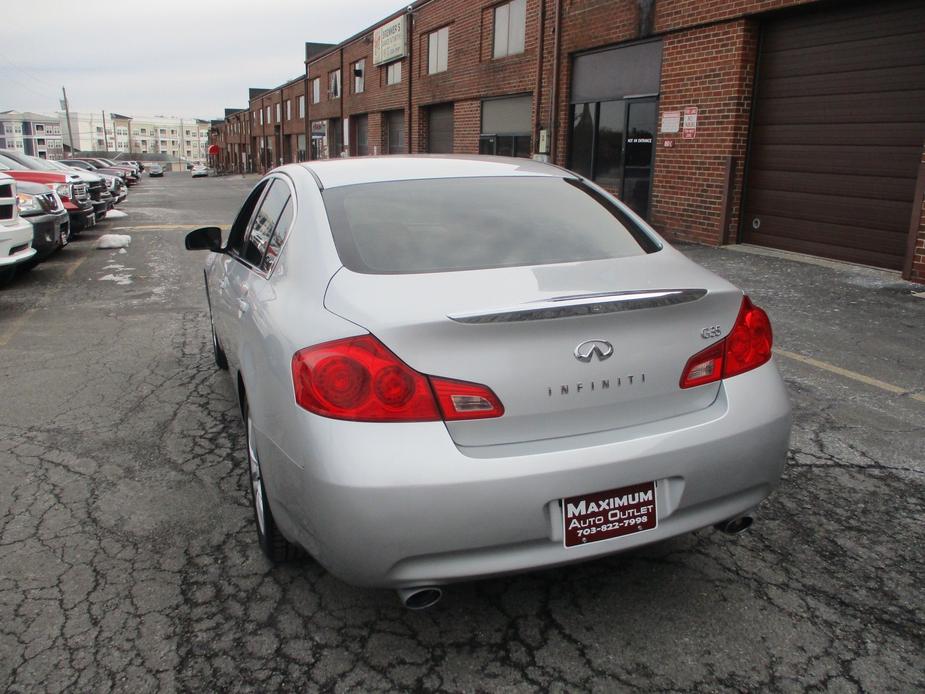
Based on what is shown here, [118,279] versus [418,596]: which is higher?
[418,596]

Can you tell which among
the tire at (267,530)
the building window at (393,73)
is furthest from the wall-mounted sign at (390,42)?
the tire at (267,530)

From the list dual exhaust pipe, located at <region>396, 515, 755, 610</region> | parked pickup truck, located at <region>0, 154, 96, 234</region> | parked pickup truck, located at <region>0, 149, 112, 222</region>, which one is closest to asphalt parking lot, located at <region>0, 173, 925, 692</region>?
dual exhaust pipe, located at <region>396, 515, 755, 610</region>

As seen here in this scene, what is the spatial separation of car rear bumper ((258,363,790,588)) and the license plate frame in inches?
0.8

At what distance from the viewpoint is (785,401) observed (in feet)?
8.88

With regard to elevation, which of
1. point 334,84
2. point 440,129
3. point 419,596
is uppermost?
point 334,84

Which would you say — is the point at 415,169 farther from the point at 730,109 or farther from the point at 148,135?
the point at 148,135

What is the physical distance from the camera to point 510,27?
1823cm

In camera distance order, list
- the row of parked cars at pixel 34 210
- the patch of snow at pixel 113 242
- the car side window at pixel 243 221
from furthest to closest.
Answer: the patch of snow at pixel 113 242, the row of parked cars at pixel 34 210, the car side window at pixel 243 221

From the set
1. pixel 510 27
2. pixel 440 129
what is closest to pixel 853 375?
pixel 510 27

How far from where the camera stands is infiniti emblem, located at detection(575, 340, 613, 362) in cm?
235

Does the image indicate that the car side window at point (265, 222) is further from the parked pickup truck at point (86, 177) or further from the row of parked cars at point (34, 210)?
the parked pickup truck at point (86, 177)

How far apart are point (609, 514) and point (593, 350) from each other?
0.50 m

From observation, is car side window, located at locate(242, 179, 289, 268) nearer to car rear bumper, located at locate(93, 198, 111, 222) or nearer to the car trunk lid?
the car trunk lid

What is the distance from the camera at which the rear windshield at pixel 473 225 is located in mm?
2779
